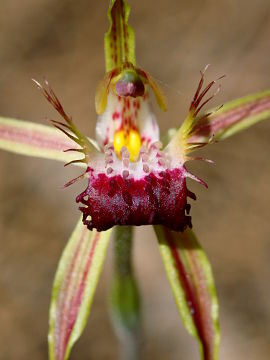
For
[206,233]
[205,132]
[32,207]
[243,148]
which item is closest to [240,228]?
[206,233]

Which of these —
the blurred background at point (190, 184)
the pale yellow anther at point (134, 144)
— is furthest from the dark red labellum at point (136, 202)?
the blurred background at point (190, 184)

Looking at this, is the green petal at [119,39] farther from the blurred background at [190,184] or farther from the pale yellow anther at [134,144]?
the blurred background at [190,184]

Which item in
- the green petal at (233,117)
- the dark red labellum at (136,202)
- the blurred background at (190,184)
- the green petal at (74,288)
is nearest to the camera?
the dark red labellum at (136,202)

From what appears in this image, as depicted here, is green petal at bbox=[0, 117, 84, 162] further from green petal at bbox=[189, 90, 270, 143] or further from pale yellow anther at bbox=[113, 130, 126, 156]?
green petal at bbox=[189, 90, 270, 143]

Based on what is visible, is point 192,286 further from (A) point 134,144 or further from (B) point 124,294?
(A) point 134,144

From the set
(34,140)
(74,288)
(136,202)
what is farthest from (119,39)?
(74,288)

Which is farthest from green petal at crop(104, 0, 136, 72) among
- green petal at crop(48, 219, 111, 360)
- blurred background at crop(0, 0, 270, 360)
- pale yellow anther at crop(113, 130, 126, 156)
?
blurred background at crop(0, 0, 270, 360)

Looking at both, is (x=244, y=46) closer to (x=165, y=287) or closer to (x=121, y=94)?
(x=165, y=287)
